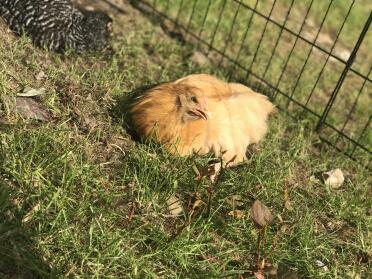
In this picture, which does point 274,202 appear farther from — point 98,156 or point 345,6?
point 345,6

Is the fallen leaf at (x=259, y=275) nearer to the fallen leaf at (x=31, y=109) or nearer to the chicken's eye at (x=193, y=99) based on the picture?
the chicken's eye at (x=193, y=99)

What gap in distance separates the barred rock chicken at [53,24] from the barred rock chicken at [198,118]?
96 centimetres

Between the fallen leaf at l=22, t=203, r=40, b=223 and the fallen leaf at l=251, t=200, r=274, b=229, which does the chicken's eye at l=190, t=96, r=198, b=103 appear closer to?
the fallen leaf at l=251, t=200, r=274, b=229

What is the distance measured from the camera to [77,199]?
120 inches

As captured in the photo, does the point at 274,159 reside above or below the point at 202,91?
below

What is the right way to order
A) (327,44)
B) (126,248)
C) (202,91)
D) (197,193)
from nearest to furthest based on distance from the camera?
(126,248), (197,193), (202,91), (327,44)

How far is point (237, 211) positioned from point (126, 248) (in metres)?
0.79

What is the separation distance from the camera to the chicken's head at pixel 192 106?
3490 mm

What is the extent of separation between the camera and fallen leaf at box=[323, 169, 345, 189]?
414 cm

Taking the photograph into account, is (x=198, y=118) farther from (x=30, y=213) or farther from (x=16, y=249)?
(x=16, y=249)

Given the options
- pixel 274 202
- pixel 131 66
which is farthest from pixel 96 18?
pixel 274 202

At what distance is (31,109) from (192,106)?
Answer: 43.4 inches

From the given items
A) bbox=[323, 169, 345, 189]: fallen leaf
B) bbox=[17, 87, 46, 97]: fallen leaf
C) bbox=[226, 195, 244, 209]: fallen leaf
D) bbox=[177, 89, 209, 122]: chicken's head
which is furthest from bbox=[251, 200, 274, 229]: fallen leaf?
bbox=[17, 87, 46, 97]: fallen leaf

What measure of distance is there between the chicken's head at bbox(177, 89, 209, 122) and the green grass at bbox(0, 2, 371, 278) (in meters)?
0.31
